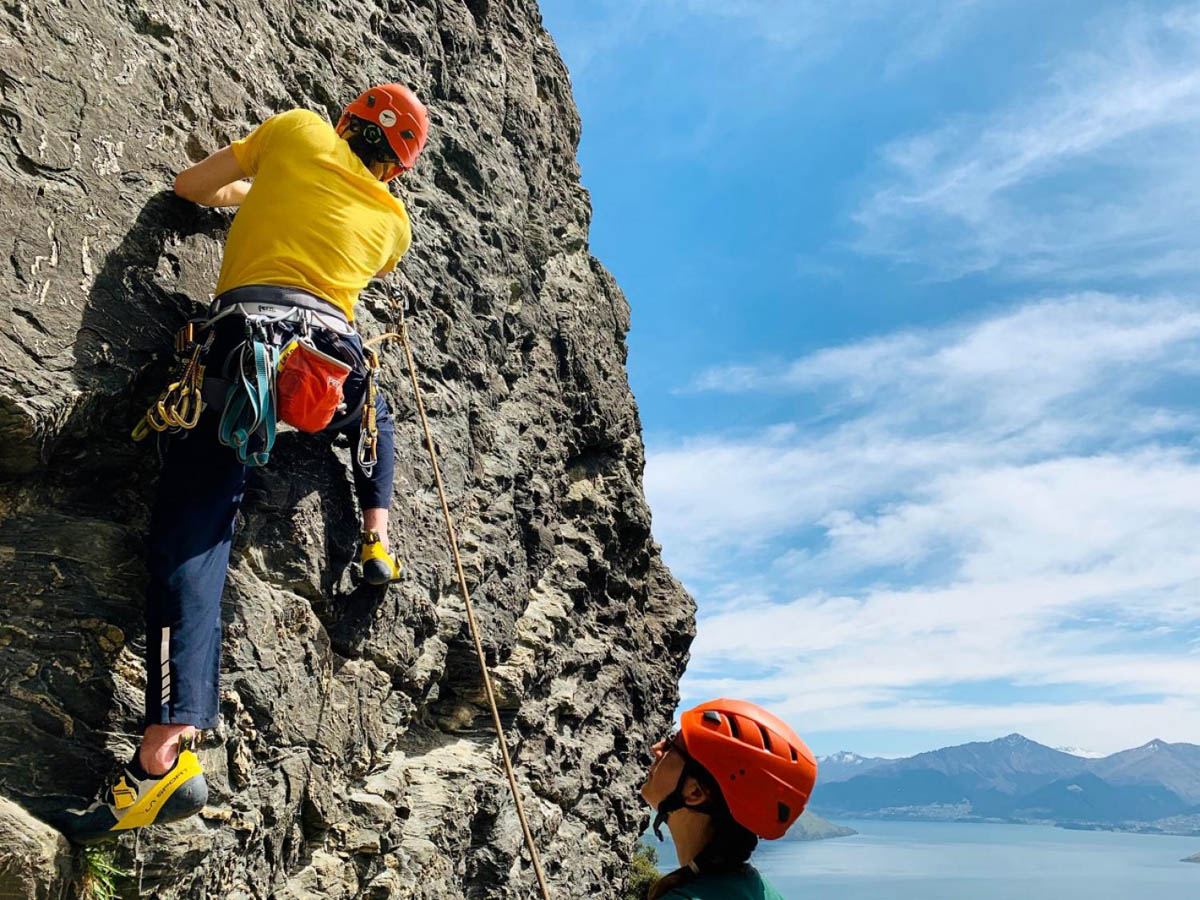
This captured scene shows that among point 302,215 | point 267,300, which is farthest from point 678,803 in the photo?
point 302,215

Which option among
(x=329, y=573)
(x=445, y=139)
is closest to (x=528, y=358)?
(x=445, y=139)

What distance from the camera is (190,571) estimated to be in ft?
11.7

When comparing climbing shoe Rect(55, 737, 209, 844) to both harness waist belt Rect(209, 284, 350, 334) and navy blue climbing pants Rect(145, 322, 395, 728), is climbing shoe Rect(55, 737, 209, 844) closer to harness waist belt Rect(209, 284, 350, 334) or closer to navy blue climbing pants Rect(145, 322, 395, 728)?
navy blue climbing pants Rect(145, 322, 395, 728)

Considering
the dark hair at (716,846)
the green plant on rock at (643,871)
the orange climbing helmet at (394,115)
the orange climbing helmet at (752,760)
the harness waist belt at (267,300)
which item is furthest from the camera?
the green plant on rock at (643,871)

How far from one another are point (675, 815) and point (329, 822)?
2.89 metres

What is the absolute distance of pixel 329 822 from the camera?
15.5ft

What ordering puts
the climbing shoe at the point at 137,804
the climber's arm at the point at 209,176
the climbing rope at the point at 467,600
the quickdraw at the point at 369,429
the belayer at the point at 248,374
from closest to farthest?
the climbing shoe at the point at 137,804, the belayer at the point at 248,374, the climber's arm at the point at 209,176, the climbing rope at the point at 467,600, the quickdraw at the point at 369,429

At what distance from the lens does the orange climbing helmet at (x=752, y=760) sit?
253cm

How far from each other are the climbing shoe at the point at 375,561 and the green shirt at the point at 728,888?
3040mm

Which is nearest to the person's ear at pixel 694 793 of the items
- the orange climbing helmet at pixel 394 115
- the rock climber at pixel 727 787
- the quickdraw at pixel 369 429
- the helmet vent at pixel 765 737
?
the rock climber at pixel 727 787

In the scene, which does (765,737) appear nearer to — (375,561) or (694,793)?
(694,793)

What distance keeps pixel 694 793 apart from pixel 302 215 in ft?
10.5

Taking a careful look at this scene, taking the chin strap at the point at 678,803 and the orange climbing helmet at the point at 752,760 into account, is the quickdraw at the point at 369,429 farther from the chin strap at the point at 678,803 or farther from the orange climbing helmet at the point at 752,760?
the chin strap at the point at 678,803

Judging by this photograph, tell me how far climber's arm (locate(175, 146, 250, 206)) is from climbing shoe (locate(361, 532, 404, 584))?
1.99 m
